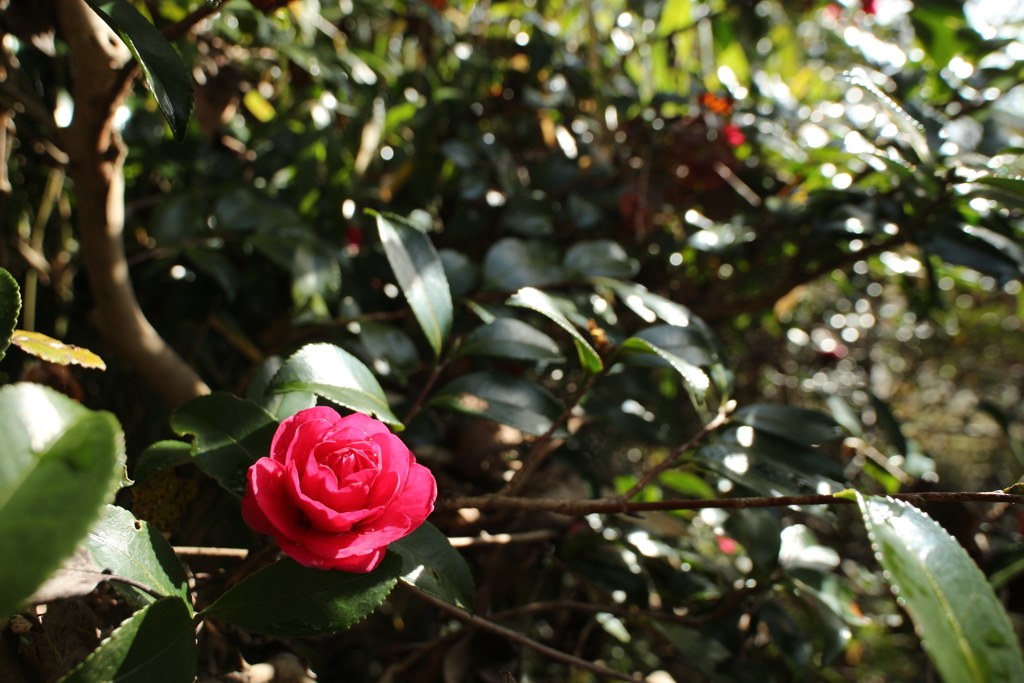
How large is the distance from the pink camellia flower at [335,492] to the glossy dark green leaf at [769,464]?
0.29 meters

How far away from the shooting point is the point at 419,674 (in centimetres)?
76

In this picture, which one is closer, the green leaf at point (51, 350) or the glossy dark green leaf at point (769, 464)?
the green leaf at point (51, 350)

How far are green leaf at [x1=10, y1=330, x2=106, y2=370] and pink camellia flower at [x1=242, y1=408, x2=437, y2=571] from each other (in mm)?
176

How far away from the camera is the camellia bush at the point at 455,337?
1.26ft

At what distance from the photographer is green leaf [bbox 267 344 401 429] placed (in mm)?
447

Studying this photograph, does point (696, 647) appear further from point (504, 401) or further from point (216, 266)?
point (216, 266)

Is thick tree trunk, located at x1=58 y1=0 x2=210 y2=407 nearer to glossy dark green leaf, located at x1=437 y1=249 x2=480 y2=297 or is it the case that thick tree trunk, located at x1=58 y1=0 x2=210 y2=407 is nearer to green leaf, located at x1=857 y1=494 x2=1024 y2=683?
glossy dark green leaf, located at x1=437 y1=249 x2=480 y2=297

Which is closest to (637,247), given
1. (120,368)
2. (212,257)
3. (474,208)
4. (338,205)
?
(474,208)

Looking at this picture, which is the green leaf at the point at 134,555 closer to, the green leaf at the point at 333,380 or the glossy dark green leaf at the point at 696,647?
the green leaf at the point at 333,380

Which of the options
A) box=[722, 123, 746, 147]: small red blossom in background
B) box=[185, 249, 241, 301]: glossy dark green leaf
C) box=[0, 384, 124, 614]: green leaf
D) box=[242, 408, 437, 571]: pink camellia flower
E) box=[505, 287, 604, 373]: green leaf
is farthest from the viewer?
box=[722, 123, 746, 147]: small red blossom in background

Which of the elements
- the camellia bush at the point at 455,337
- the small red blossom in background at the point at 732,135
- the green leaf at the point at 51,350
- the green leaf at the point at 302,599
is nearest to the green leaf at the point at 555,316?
the camellia bush at the point at 455,337

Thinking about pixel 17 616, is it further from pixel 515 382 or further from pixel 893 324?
pixel 893 324

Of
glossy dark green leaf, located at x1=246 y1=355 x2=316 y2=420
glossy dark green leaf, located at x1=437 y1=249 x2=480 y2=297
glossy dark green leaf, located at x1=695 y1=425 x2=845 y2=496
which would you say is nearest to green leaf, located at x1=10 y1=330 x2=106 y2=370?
glossy dark green leaf, located at x1=246 y1=355 x2=316 y2=420

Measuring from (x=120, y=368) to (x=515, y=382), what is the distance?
0.63 metres
